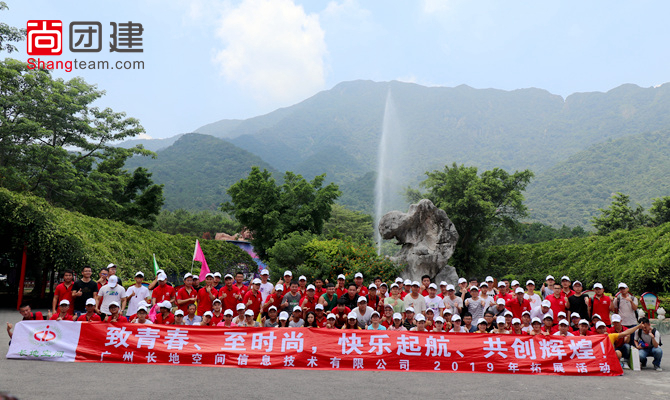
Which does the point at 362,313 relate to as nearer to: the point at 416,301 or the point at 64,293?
the point at 416,301

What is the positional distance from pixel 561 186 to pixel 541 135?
9063 cm

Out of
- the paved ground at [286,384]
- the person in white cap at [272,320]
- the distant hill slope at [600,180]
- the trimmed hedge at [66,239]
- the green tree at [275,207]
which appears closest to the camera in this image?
the paved ground at [286,384]

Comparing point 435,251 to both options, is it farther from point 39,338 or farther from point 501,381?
point 39,338

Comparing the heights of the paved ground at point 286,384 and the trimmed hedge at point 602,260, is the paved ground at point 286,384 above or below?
below

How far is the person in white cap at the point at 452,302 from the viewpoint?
376 inches

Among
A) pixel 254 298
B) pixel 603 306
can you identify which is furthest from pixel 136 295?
pixel 603 306

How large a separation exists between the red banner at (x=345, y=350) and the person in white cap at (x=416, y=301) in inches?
54.9

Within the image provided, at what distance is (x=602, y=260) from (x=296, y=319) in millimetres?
17946

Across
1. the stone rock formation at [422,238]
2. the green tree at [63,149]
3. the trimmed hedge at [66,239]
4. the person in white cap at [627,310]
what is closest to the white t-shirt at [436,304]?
the person in white cap at [627,310]

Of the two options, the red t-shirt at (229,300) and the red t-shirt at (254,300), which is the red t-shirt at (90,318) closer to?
the red t-shirt at (229,300)

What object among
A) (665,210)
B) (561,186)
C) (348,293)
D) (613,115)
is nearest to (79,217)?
(348,293)

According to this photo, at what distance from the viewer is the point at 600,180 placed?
8944 centimetres

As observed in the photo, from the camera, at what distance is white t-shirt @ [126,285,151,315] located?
977 cm

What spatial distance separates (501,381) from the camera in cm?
740
